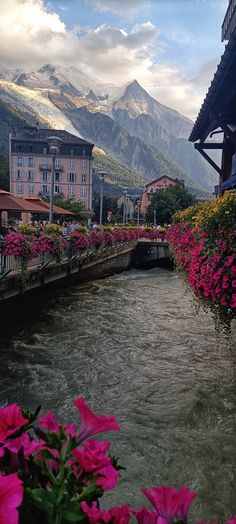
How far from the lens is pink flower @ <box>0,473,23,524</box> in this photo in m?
0.89

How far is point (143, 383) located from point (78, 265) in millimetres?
11332

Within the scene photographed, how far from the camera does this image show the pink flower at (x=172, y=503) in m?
1.10

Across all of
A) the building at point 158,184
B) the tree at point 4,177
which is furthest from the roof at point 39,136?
the building at point 158,184

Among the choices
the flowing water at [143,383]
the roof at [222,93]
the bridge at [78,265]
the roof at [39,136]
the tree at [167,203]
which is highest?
the roof at [39,136]

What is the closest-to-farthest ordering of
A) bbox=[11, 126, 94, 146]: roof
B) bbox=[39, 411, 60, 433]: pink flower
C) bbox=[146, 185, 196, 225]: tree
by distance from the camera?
bbox=[39, 411, 60, 433]: pink flower → bbox=[146, 185, 196, 225]: tree → bbox=[11, 126, 94, 146]: roof

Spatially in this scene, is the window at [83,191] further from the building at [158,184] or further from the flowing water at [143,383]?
the flowing water at [143,383]

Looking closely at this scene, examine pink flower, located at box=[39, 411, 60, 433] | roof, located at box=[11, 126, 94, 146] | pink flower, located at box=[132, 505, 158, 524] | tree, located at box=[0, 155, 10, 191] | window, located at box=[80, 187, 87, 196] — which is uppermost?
roof, located at box=[11, 126, 94, 146]

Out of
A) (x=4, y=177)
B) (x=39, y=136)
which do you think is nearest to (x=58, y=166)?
(x=39, y=136)

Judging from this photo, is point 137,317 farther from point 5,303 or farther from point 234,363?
point 234,363

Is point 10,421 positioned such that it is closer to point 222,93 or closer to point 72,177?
point 222,93

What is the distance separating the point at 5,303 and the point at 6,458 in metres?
12.1

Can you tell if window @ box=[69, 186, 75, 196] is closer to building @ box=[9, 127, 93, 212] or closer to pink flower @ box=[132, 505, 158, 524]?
building @ box=[9, 127, 93, 212]

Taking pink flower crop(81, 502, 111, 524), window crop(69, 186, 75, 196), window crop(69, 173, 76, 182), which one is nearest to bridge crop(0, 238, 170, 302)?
pink flower crop(81, 502, 111, 524)

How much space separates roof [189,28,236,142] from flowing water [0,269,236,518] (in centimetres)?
456
